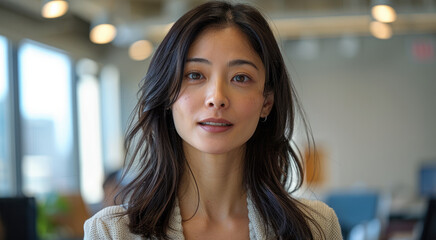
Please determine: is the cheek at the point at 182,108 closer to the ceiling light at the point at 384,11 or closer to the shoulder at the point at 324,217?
the shoulder at the point at 324,217

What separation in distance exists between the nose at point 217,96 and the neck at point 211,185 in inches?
5.7

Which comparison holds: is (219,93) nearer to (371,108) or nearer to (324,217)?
(324,217)

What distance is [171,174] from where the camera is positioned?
4.99 feet

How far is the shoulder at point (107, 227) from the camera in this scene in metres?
1.40

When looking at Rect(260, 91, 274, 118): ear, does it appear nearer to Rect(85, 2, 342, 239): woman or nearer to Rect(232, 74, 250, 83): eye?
Rect(85, 2, 342, 239): woman

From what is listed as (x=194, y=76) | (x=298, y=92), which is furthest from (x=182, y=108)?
(x=298, y=92)

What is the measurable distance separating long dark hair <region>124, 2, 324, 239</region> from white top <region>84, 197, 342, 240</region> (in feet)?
0.05

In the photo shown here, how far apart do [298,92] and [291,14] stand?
1.92 m

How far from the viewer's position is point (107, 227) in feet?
4.63

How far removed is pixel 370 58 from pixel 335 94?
838 millimetres

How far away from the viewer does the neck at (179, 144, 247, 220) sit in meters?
1.50

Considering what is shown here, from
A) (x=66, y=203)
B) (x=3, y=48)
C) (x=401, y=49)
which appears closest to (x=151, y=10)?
(x=3, y=48)

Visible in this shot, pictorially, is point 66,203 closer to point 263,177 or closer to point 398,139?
point 263,177

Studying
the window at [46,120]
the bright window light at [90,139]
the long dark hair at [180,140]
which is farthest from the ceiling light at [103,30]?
the long dark hair at [180,140]
